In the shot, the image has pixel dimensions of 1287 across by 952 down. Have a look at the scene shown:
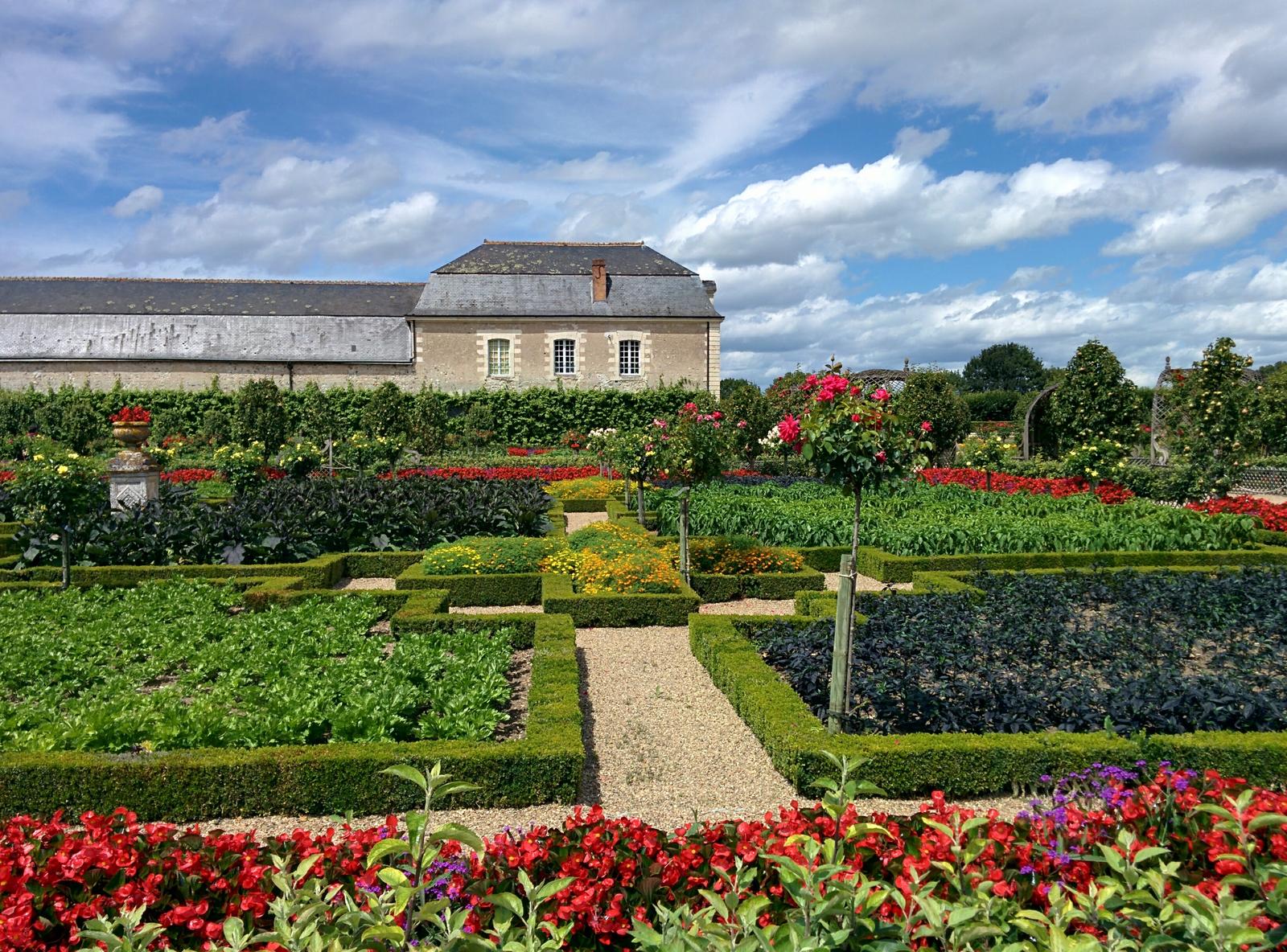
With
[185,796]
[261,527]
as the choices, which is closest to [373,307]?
[261,527]

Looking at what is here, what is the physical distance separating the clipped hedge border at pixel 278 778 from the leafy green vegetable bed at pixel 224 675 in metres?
0.27

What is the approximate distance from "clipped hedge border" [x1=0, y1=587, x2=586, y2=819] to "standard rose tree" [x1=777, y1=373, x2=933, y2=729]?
1492mm

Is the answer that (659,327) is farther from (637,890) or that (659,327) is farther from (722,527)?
(637,890)

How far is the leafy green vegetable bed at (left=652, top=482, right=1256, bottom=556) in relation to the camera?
958 centimetres

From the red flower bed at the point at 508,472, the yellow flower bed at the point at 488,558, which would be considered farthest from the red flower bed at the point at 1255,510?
the red flower bed at the point at 508,472

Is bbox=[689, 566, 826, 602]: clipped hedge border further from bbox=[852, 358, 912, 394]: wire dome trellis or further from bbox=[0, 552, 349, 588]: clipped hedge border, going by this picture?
bbox=[852, 358, 912, 394]: wire dome trellis

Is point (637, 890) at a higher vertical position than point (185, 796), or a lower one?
higher

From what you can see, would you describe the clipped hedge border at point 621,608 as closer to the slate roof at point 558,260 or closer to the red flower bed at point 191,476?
the red flower bed at point 191,476

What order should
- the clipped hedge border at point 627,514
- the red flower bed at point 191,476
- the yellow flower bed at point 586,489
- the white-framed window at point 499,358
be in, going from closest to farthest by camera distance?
the clipped hedge border at point 627,514 < the yellow flower bed at point 586,489 < the red flower bed at point 191,476 < the white-framed window at point 499,358

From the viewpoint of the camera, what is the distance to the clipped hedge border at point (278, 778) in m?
3.99

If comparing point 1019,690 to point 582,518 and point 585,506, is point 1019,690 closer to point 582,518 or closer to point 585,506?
point 582,518

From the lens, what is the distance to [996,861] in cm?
253

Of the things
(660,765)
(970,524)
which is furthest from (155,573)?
(970,524)

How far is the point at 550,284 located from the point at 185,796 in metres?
24.9
